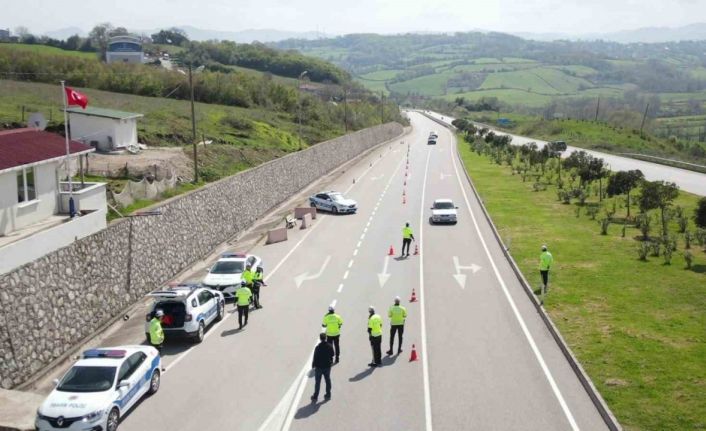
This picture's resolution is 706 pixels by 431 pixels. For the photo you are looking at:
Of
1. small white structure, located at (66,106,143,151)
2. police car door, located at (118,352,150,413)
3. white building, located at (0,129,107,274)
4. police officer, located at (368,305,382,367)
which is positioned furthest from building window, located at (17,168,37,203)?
small white structure, located at (66,106,143,151)

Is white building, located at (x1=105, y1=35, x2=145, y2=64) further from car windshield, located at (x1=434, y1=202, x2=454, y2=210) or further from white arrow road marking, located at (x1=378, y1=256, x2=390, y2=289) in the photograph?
white arrow road marking, located at (x1=378, y1=256, x2=390, y2=289)

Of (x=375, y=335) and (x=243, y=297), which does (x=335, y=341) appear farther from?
(x=243, y=297)

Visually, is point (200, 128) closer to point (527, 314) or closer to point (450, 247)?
point (450, 247)

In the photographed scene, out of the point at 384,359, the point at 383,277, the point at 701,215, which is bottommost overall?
the point at 383,277

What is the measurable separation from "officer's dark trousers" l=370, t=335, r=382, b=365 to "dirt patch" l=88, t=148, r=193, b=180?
2323 centimetres

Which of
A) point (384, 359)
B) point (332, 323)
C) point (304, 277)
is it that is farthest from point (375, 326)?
point (304, 277)

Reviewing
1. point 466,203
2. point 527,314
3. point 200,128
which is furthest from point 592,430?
point 200,128

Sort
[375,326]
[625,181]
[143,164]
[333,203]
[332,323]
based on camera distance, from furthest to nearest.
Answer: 1. [333,203]
2. [625,181]
3. [143,164]
4. [332,323]
5. [375,326]

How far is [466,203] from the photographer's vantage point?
48.9 meters

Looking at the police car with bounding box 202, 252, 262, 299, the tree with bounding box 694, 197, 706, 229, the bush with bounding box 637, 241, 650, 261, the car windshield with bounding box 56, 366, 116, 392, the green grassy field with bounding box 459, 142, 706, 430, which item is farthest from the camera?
the bush with bounding box 637, 241, 650, 261

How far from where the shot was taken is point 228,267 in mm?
26797

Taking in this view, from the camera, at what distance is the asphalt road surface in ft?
50.7

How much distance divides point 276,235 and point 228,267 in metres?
9.32

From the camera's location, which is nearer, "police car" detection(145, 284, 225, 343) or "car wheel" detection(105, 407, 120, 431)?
"car wheel" detection(105, 407, 120, 431)
